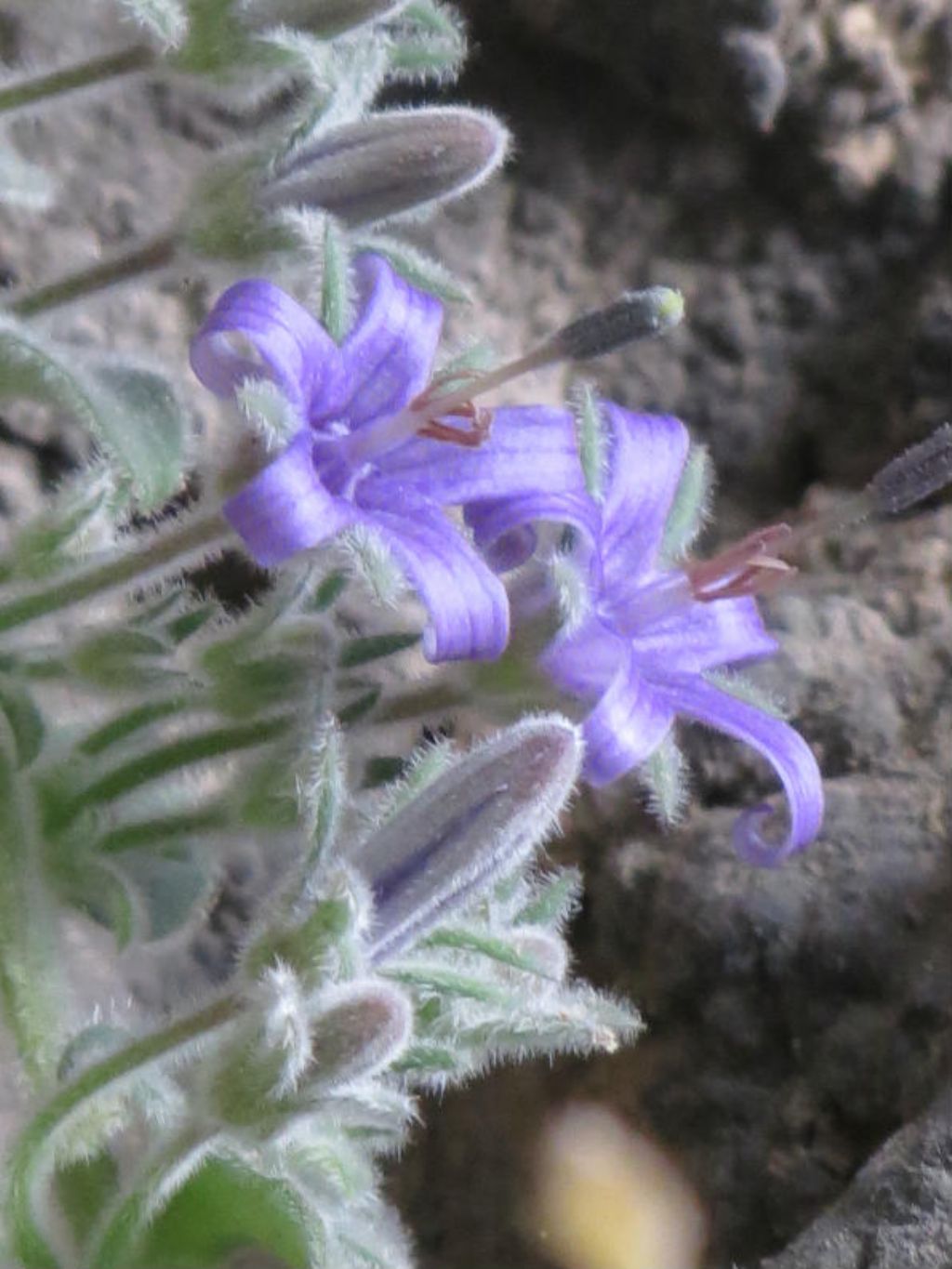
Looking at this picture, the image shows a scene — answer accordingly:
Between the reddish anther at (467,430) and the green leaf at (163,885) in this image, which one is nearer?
the reddish anther at (467,430)

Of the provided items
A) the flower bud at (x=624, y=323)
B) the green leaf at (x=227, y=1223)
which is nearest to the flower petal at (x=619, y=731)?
the flower bud at (x=624, y=323)

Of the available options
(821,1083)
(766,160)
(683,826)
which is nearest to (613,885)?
A: (683,826)

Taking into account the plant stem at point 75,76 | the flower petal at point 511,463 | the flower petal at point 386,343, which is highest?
the plant stem at point 75,76

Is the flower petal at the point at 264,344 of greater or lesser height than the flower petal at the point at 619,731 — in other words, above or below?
above

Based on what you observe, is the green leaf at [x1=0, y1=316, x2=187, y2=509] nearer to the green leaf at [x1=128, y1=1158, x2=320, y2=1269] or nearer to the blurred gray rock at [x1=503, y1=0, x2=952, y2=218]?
the green leaf at [x1=128, y1=1158, x2=320, y2=1269]

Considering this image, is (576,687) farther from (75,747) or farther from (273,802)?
(75,747)

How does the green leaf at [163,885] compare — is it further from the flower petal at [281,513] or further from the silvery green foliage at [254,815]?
the flower petal at [281,513]

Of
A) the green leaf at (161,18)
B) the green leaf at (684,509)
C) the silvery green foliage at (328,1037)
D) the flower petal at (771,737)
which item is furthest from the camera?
the green leaf at (684,509)

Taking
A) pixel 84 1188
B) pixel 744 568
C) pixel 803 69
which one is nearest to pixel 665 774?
pixel 744 568
